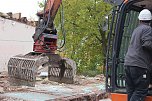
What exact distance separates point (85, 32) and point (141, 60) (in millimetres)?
18642

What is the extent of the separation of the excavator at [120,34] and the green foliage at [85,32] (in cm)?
1655

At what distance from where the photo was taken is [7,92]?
10.2 meters

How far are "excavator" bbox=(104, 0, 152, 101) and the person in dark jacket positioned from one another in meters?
0.52

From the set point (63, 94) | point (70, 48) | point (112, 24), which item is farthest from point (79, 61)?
point (112, 24)

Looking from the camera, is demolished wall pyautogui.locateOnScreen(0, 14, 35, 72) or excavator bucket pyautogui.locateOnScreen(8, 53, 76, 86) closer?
excavator bucket pyautogui.locateOnScreen(8, 53, 76, 86)

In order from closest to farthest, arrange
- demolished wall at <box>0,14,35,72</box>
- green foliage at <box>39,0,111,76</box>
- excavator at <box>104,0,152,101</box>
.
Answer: excavator at <box>104,0,152,101</box> < demolished wall at <box>0,14,35,72</box> < green foliage at <box>39,0,111,76</box>

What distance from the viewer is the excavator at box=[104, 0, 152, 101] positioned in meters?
5.28

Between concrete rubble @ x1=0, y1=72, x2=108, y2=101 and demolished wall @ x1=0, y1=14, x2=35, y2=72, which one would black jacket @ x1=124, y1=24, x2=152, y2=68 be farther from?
demolished wall @ x1=0, y1=14, x2=35, y2=72

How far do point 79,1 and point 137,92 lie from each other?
62.3ft

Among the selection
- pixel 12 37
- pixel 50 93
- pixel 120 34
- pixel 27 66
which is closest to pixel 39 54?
pixel 27 66

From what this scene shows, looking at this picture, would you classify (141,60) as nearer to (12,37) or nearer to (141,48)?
(141,48)

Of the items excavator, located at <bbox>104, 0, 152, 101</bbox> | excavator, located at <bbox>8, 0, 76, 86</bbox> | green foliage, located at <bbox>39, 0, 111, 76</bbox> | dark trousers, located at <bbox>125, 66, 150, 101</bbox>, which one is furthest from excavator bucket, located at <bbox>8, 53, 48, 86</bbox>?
green foliage, located at <bbox>39, 0, 111, 76</bbox>

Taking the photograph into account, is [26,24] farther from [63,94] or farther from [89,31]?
[63,94]

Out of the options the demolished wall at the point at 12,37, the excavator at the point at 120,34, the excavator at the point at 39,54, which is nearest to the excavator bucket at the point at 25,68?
the excavator at the point at 39,54
